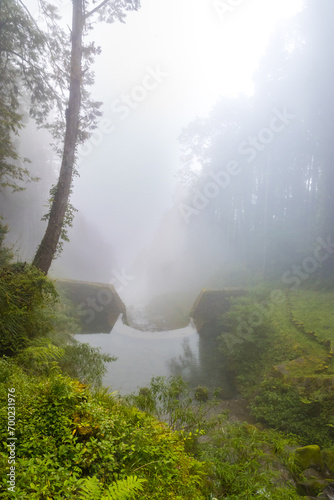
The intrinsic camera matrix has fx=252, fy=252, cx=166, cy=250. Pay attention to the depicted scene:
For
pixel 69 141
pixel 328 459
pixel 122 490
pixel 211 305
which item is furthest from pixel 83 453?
pixel 211 305

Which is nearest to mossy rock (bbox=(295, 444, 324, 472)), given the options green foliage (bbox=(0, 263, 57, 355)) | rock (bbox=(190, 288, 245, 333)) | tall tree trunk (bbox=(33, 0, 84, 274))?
green foliage (bbox=(0, 263, 57, 355))

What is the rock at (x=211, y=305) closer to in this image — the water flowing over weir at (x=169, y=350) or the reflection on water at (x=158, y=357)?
the water flowing over weir at (x=169, y=350)

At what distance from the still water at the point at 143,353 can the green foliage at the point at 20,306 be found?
543 cm

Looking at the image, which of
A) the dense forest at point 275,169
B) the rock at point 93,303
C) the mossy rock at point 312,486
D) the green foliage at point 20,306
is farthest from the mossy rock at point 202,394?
the dense forest at point 275,169

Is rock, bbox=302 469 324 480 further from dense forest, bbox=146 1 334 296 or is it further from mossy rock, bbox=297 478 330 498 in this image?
dense forest, bbox=146 1 334 296

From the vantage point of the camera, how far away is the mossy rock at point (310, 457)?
582 cm

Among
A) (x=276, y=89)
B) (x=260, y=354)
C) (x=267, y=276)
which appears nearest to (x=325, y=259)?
(x=267, y=276)

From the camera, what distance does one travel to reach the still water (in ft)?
35.0

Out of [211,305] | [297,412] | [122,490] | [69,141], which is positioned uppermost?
[69,141]

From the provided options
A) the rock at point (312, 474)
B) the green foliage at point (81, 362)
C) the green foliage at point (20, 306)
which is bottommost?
the rock at point (312, 474)

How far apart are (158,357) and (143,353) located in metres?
0.90

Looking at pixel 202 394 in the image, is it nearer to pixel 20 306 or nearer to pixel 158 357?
pixel 158 357

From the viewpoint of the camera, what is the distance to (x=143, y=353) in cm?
1345

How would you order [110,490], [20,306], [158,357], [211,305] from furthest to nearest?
[211,305]
[158,357]
[20,306]
[110,490]
